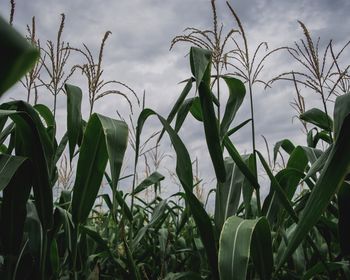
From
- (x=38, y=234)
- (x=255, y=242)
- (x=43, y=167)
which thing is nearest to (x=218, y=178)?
(x=255, y=242)

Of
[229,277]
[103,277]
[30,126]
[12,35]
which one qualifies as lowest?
[103,277]

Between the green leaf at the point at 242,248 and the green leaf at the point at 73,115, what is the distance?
61 centimetres

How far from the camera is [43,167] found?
4.24 ft

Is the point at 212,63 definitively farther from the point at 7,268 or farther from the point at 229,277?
the point at 7,268

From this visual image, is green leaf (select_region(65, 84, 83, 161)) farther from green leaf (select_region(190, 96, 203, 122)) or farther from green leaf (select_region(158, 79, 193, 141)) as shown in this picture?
green leaf (select_region(190, 96, 203, 122))

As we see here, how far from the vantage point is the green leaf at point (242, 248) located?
1.07 m

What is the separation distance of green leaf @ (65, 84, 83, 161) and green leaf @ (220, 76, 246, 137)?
1.73ft

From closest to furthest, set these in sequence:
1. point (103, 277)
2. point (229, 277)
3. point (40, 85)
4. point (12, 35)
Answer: point (12, 35) → point (229, 277) → point (40, 85) → point (103, 277)

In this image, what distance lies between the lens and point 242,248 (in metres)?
1.11

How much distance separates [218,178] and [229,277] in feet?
1.33

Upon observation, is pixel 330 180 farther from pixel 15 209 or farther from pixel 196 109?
pixel 15 209

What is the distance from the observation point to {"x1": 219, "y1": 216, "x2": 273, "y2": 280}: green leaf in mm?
1068

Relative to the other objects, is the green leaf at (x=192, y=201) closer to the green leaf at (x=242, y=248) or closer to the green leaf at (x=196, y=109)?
the green leaf at (x=242, y=248)

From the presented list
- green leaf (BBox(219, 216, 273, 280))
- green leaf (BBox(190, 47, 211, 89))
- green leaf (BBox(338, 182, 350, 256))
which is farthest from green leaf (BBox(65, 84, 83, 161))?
green leaf (BBox(338, 182, 350, 256))
